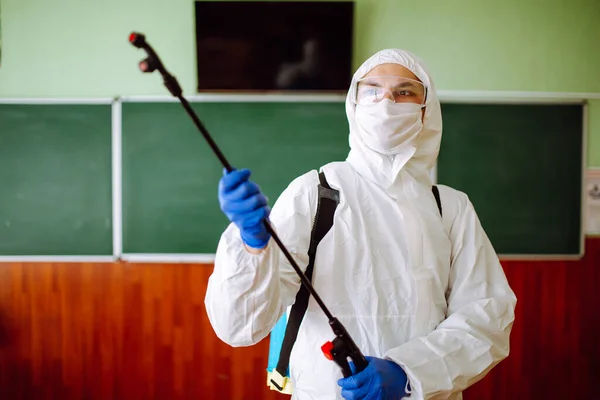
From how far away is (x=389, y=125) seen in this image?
3.51 ft

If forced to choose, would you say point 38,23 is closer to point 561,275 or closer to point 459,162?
point 459,162

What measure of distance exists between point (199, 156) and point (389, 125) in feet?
4.23

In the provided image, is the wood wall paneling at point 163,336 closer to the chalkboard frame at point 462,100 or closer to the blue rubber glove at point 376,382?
the chalkboard frame at point 462,100

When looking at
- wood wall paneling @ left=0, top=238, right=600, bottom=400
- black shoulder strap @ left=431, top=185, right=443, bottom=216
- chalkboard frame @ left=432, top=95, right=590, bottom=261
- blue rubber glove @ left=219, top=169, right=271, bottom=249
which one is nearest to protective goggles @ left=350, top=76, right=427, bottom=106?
black shoulder strap @ left=431, top=185, right=443, bottom=216

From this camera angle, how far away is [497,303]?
1.01m

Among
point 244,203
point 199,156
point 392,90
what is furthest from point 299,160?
point 244,203

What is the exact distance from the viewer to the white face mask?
107 centimetres

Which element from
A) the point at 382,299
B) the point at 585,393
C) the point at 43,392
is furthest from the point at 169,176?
the point at 585,393

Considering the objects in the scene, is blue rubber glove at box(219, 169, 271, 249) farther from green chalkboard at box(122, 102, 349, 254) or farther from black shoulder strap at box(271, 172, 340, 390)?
green chalkboard at box(122, 102, 349, 254)

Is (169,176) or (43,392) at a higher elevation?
(169,176)

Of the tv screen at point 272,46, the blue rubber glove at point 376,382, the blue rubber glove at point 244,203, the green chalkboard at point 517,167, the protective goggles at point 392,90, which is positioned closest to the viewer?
the blue rubber glove at point 244,203

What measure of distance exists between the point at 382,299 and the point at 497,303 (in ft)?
0.93

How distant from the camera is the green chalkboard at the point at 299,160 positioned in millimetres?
2113

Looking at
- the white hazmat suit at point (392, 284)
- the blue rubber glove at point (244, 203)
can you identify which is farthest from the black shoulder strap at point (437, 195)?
the blue rubber glove at point (244, 203)
